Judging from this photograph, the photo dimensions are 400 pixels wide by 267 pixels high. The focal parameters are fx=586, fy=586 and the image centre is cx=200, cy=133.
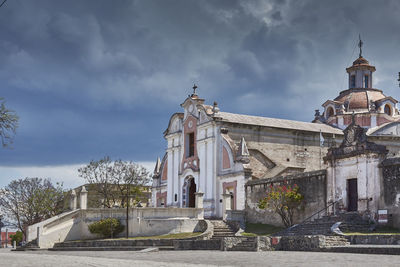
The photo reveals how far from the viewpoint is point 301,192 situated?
33656 millimetres

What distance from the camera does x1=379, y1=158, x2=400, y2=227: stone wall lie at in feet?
90.1

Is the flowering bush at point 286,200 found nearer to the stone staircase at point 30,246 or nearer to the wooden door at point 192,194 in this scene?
the wooden door at point 192,194

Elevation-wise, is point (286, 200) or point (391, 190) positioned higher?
point (391, 190)

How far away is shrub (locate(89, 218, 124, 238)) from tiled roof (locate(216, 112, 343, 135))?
11770 mm

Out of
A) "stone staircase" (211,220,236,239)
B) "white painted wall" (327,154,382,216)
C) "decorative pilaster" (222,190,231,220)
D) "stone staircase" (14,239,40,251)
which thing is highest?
"white painted wall" (327,154,382,216)

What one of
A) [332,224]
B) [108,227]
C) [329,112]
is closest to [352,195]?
[332,224]

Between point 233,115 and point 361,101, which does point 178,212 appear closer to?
point 233,115

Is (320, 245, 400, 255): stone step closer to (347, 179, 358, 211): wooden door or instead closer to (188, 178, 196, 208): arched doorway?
(347, 179, 358, 211): wooden door

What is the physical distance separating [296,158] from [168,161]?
1106 cm

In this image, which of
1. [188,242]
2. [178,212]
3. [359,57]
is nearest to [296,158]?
[178,212]

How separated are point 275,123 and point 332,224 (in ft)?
59.9

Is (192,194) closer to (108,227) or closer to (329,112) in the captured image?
(108,227)

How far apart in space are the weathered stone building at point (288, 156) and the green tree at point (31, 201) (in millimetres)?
11427

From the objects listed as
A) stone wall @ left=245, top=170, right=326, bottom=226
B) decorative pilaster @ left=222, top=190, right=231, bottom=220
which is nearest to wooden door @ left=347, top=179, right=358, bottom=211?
stone wall @ left=245, top=170, right=326, bottom=226
